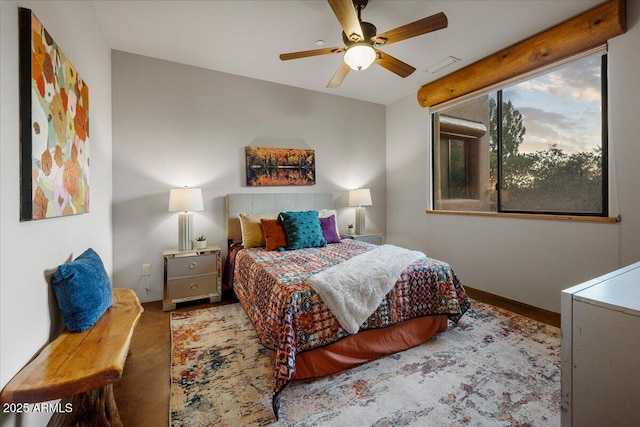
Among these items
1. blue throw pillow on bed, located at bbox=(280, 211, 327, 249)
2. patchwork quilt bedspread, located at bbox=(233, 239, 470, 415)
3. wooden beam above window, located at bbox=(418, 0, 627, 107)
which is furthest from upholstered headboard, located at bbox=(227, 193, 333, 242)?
wooden beam above window, located at bbox=(418, 0, 627, 107)

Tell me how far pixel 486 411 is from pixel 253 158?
3427 mm

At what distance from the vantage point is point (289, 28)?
107 inches

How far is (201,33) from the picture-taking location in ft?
9.34

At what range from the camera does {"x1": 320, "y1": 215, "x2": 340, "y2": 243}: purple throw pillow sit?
3602 millimetres

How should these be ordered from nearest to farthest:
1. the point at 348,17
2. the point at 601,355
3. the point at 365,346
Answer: the point at 601,355, the point at 348,17, the point at 365,346

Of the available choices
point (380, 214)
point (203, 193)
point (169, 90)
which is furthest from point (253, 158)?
point (380, 214)

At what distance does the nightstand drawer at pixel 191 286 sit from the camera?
3.11m

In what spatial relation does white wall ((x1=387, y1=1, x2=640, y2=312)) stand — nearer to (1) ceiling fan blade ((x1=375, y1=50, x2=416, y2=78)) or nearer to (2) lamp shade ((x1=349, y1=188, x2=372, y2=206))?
(2) lamp shade ((x1=349, y1=188, x2=372, y2=206))

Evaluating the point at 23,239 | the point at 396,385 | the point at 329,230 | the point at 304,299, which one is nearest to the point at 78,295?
the point at 23,239

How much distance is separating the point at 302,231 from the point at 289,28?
2.06 meters

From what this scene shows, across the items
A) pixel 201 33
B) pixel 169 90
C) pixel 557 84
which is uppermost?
pixel 201 33

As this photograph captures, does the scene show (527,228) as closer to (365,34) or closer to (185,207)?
(365,34)

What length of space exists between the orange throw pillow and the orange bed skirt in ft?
4.70

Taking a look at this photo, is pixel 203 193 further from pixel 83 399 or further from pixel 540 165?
pixel 540 165
